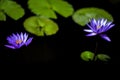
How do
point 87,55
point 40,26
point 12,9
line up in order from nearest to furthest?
point 87,55, point 40,26, point 12,9

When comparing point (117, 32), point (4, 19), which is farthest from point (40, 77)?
point (117, 32)

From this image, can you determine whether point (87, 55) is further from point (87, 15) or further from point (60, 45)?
point (87, 15)

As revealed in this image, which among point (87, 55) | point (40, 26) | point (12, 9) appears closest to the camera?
point (87, 55)

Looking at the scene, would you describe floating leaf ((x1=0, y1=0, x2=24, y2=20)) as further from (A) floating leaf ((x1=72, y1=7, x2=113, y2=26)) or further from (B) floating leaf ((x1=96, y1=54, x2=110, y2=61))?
(B) floating leaf ((x1=96, y1=54, x2=110, y2=61))

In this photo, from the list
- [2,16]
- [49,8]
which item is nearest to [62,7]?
[49,8]

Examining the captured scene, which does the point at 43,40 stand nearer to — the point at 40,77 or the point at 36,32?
the point at 36,32

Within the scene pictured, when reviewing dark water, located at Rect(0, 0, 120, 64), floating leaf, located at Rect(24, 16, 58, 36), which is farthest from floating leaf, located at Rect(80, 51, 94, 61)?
floating leaf, located at Rect(24, 16, 58, 36)
